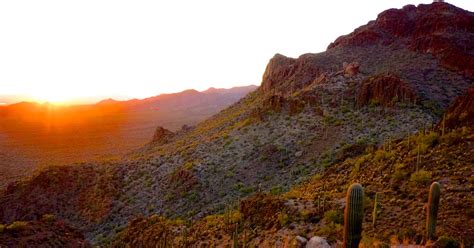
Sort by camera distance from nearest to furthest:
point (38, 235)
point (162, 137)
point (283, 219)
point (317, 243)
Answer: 1. point (317, 243)
2. point (283, 219)
3. point (38, 235)
4. point (162, 137)

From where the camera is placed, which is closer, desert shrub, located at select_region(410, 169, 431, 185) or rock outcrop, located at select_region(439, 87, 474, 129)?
desert shrub, located at select_region(410, 169, 431, 185)

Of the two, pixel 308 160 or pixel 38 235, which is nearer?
pixel 38 235

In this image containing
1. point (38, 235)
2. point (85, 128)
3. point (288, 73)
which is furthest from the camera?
point (85, 128)

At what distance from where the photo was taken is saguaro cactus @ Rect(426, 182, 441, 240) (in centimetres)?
1176

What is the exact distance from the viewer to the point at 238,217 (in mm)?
18844

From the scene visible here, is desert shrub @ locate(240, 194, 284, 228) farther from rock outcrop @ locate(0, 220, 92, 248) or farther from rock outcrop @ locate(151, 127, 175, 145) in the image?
rock outcrop @ locate(151, 127, 175, 145)

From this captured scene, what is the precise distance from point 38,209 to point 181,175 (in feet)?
36.3

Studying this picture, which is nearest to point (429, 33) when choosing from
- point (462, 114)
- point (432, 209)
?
point (462, 114)

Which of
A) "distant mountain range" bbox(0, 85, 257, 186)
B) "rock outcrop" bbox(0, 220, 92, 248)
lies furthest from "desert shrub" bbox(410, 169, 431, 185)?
"distant mountain range" bbox(0, 85, 257, 186)

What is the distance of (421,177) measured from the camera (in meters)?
15.5

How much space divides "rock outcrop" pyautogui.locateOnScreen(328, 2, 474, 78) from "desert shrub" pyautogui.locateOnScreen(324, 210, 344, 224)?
28.4 meters

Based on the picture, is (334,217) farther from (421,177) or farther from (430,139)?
(430,139)

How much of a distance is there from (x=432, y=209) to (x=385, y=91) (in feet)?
78.8

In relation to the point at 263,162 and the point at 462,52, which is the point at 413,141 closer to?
the point at 263,162
